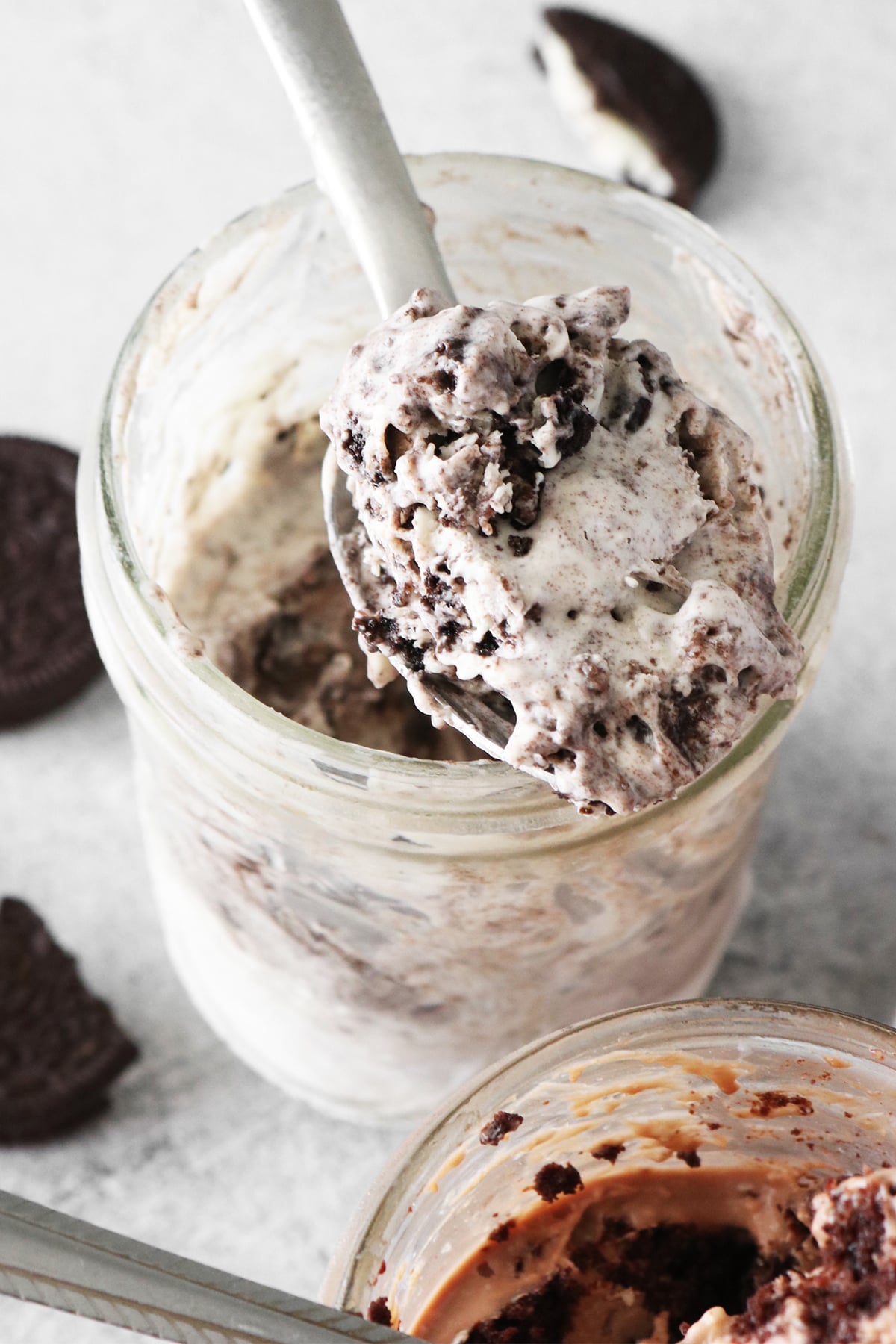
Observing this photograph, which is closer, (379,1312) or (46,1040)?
(379,1312)

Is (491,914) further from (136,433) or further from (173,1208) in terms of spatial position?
(173,1208)

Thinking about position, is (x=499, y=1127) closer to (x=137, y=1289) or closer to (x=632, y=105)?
(x=137, y=1289)

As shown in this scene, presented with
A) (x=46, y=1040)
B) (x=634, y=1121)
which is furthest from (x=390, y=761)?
(x=46, y=1040)

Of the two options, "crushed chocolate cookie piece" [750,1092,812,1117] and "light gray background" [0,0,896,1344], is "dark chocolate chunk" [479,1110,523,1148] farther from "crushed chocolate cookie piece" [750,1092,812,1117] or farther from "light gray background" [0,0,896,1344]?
"light gray background" [0,0,896,1344]

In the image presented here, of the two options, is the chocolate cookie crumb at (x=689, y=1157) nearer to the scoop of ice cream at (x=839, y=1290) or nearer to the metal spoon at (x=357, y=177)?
the scoop of ice cream at (x=839, y=1290)

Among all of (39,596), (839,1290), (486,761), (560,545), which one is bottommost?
(839,1290)

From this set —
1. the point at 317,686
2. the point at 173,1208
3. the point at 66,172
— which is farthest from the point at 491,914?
the point at 66,172

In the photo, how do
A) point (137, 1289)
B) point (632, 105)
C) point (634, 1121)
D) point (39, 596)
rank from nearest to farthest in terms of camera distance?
point (137, 1289) < point (634, 1121) < point (39, 596) < point (632, 105)

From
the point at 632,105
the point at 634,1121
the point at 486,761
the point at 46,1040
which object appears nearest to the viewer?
the point at 486,761
